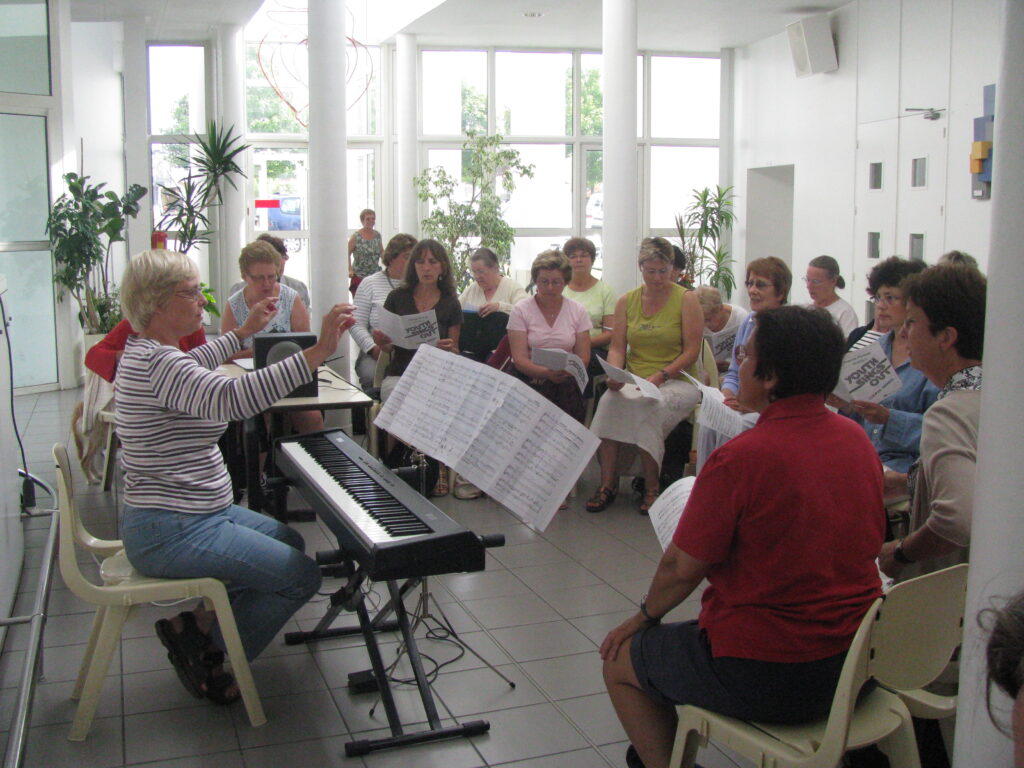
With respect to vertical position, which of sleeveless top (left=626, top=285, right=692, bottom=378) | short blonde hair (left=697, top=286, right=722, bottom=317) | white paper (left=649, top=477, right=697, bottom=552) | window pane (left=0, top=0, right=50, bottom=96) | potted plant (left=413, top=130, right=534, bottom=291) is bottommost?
white paper (left=649, top=477, right=697, bottom=552)

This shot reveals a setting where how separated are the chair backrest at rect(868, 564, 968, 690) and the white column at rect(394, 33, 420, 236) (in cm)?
1125

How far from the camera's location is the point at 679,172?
14086mm

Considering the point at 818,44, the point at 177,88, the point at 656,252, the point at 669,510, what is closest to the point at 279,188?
the point at 177,88

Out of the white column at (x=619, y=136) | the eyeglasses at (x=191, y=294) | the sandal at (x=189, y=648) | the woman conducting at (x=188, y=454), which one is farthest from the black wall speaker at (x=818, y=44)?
the sandal at (x=189, y=648)

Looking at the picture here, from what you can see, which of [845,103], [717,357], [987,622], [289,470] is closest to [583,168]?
[845,103]

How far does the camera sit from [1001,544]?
5.48 feet

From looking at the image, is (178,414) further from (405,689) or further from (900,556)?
(900,556)

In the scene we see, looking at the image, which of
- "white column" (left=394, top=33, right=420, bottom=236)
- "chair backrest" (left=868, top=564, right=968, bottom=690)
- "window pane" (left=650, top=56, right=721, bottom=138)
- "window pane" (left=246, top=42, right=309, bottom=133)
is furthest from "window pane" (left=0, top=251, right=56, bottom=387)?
"chair backrest" (left=868, top=564, right=968, bottom=690)

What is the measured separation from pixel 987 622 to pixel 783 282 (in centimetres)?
434

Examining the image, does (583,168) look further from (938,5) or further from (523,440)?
(523,440)

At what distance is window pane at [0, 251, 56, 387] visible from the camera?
9312 millimetres

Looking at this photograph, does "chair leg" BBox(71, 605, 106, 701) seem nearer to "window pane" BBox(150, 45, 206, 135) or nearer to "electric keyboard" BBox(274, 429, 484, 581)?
"electric keyboard" BBox(274, 429, 484, 581)

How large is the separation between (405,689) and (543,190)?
1113 centimetres

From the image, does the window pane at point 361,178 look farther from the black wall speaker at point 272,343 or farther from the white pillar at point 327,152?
the black wall speaker at point 272,343
